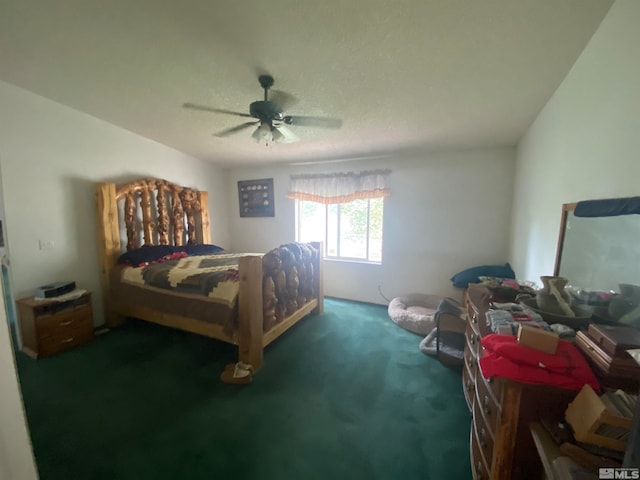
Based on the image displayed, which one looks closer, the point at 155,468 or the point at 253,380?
the point at 155,468

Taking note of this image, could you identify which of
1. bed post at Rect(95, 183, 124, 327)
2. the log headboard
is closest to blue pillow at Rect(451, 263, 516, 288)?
the log headboard

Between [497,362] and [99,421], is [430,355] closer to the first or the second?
[497,362]

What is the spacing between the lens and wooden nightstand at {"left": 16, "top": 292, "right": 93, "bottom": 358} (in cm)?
244

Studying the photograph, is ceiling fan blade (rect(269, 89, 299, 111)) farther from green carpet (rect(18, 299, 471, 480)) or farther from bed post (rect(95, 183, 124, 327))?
green carpet (rect(18, 299, 471, 480))

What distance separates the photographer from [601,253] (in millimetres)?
1353

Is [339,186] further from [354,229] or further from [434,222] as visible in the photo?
[434,222]

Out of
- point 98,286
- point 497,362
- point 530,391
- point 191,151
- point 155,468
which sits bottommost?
point 155,468

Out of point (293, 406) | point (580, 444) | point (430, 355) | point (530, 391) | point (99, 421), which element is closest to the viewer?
point (580, 444)

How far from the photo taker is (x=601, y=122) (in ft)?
4.54

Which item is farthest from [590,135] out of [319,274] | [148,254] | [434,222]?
[148,254]

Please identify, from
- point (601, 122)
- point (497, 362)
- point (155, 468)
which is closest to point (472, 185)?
point (601, 122)

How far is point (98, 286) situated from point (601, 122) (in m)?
4.69

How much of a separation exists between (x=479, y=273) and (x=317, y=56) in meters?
2.95

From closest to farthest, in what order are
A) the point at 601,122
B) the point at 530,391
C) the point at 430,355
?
1. the point at 530,391
2. the point at 601,122
3. the point at 430,355
